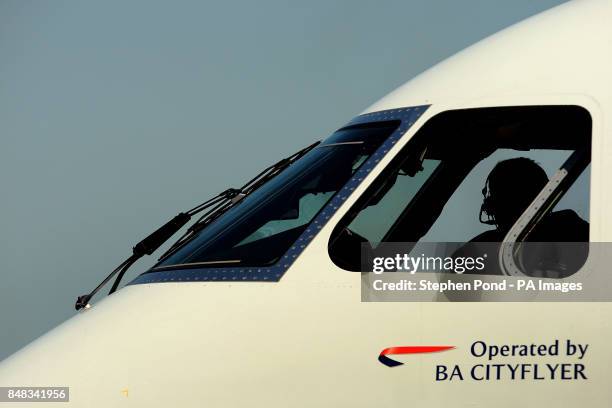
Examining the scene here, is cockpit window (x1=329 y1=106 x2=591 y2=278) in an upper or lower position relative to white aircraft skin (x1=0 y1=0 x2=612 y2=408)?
upper

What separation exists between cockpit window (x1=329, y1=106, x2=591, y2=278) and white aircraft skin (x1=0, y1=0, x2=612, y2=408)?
0.09 meters

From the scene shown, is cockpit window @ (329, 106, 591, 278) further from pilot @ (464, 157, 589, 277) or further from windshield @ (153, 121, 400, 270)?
windshield @ (153, 121, 400, 270)

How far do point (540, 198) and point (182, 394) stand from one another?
245 cm

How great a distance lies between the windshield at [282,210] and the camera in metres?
7.92

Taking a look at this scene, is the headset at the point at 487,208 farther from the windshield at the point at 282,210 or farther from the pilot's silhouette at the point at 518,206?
the windshield at the point at 282,210

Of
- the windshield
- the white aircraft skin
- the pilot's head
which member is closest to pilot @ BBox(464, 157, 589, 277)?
the pilot's head

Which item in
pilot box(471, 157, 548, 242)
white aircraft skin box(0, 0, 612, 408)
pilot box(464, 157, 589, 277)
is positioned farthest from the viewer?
pilot box(471, 157, 548, 242)

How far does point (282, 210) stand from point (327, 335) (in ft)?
3.19

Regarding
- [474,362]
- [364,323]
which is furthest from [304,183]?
[474,362]

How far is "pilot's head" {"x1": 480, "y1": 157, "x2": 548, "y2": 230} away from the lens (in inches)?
311

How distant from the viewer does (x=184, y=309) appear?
7.75 metres

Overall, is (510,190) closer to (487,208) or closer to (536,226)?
(487,208)

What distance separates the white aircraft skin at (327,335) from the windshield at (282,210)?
7.6 inches

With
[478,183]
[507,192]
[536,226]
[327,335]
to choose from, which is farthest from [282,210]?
[536,226]
